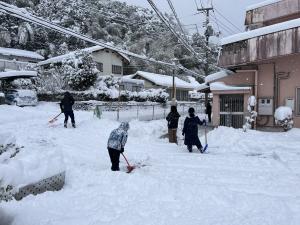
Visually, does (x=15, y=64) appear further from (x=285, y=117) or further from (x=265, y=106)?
(x=285, y=117)

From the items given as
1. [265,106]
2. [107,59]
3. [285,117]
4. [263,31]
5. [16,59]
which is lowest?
[285,117]

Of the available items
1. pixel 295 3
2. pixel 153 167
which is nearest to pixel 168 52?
pixel 295 3

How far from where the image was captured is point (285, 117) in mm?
15508

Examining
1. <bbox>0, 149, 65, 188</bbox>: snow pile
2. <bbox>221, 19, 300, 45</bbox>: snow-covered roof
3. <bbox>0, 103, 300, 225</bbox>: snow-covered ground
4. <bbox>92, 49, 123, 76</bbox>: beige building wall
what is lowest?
<bbox>0, 103, 300, 225</bbox>: snow-covered ground

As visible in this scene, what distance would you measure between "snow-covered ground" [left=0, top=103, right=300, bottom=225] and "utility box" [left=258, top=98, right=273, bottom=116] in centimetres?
361

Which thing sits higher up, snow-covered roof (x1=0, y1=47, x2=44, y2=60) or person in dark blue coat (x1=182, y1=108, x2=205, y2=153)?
snow-covered roof (x1=0, y1=47, x2=44, y2=60)

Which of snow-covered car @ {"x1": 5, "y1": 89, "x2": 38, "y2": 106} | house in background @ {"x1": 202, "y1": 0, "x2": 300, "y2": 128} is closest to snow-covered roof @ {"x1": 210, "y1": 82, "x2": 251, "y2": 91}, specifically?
house in background @ {"x1": 202, "y1": 0, "x2": 300, "y2": 128}

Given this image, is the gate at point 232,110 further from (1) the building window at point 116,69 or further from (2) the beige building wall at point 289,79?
(1) the building window at point 116,69

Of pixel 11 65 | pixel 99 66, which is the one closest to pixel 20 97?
pixel 11 65

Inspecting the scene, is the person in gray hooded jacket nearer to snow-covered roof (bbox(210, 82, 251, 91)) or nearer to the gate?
snow-covered roof (bbox(210, 82, 251, 91))

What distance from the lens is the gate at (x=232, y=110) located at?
18203 mm

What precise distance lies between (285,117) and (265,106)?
5.97ft

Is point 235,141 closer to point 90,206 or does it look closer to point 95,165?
point 95,165

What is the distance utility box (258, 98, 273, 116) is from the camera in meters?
17.0
